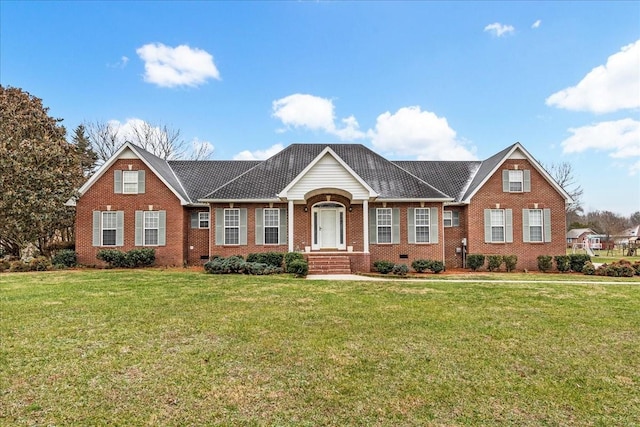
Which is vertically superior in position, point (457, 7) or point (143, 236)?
point (457, 7)

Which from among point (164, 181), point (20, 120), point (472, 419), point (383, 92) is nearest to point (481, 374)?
point (472, 419)

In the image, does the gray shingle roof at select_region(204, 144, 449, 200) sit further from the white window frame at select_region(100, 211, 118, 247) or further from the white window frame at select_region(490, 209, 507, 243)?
the white window frame at select_region(100, 211, 118, 247)

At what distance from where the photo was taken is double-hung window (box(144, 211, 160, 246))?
772 inches

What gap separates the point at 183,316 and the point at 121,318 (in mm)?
1189

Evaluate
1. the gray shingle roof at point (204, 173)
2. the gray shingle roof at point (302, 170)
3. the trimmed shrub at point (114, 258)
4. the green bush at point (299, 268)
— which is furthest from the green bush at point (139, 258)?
the green bush at point (299, 268)

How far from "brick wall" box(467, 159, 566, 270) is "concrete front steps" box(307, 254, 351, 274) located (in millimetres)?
7189

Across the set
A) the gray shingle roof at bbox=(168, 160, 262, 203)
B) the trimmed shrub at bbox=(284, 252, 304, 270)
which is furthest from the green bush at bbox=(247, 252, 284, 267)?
the gray shingle roof at bbox=(168, 160, 262, 203)

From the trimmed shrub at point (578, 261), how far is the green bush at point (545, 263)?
0.86m

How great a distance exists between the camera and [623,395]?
450 centimetres

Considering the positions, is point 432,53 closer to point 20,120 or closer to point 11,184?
point 11,184

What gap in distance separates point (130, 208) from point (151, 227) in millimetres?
1455

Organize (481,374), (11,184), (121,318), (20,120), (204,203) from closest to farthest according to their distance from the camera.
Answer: (481,374) < (121,318) < (11,184) < (204,203) < (20,120)

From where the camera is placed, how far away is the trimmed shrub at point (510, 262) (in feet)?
62.5

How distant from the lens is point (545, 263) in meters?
19.2
